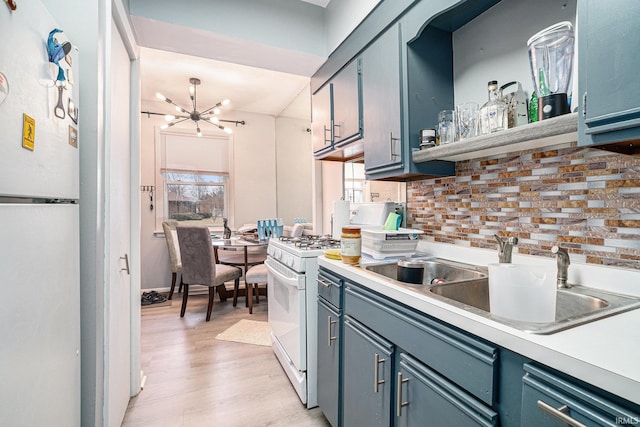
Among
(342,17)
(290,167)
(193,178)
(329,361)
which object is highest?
(342,17)

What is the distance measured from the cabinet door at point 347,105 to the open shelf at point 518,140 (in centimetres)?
61

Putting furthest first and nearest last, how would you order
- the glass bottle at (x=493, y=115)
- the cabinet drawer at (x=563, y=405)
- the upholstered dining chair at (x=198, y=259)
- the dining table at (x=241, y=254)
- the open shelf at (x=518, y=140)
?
the dining table at (x=241, y=254) < the upholstered dining chair at (x=198, y=259) < the glass bottle at (x=493, y=115) < the open shelf at (x=518, y=140) < the cabinet drawer at (x=563, y=405)

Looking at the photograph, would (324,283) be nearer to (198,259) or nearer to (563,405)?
(563,405)

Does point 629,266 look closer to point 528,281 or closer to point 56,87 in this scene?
point 528,281

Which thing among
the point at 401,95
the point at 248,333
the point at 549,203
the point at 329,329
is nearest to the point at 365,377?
the point at 329,329

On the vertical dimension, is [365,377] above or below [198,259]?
below

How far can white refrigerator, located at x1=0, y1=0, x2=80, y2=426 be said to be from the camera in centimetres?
69

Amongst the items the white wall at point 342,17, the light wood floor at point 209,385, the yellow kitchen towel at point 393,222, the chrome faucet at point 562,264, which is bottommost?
the light wood floor at point 209,385

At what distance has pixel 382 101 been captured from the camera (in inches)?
66.9

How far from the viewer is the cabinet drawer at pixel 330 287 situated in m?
1.46

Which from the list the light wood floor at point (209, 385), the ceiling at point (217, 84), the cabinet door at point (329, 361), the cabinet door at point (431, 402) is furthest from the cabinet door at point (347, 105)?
the light wood floor at point (209, 385)

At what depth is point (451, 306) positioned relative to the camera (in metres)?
0.86

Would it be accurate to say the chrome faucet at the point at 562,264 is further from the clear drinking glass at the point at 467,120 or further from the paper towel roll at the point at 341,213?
the paper towel roll at the point at 341,213

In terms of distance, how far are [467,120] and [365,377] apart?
3.96ft
